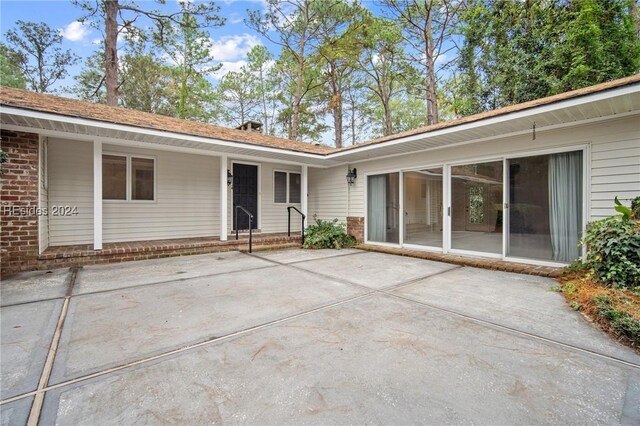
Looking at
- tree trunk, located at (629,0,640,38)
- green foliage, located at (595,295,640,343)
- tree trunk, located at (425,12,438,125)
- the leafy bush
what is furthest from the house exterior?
tree trunk, located at (629,0,640,38)

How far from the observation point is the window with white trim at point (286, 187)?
877 centimetres

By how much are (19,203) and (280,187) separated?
18.3 feet

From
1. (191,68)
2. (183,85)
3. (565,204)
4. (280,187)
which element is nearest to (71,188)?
(280,187)

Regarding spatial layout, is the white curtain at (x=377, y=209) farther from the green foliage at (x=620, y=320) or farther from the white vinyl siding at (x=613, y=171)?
the green foliage at (x=620, y=320)

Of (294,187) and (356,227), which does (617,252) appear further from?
(294,187)

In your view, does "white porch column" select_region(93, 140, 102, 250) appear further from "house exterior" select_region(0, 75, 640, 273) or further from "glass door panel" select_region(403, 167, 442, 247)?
"glass door panel" select_region(403, 167, 442, 247)

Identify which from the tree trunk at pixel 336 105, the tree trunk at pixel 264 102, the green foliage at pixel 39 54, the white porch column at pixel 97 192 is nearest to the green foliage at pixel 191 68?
the tree trunk at pixel 264 102

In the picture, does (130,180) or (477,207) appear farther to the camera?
(130,180)

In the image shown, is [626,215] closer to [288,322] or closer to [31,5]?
[288,322]

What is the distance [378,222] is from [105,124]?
597 centimetres

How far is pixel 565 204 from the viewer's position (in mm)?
4586

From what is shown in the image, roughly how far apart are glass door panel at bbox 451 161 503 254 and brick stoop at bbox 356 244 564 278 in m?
0.34

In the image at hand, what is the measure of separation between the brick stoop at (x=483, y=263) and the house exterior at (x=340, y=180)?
0.22 meters

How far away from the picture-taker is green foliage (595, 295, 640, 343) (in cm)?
233
